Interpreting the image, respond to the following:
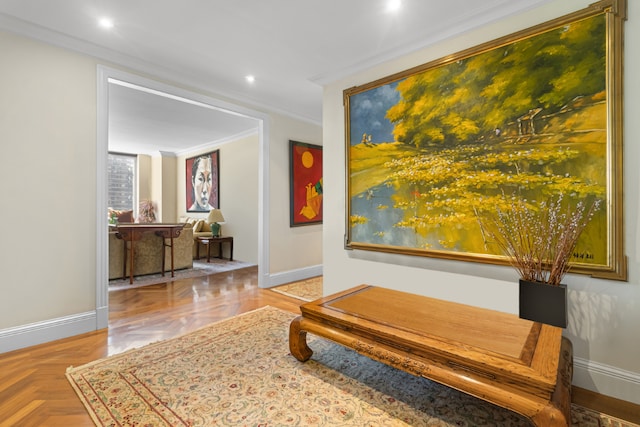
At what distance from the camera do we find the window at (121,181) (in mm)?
8031

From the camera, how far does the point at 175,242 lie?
538 cm

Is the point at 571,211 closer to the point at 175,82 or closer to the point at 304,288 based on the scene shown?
the point at 304,288

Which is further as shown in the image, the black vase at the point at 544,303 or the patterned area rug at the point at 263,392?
the black vase at the point at 544,303

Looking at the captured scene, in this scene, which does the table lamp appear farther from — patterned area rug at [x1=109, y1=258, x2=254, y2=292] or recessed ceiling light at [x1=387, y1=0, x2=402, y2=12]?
recessed ceiling light at [x1=387, y1=0, x2=402, y2=12]

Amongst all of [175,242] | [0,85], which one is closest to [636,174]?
[0,85]

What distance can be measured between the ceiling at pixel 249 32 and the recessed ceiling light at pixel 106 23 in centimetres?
4

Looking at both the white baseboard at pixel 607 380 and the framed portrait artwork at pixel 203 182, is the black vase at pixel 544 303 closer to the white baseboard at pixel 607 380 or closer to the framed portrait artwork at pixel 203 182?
the white baseboard at pixel 607 380

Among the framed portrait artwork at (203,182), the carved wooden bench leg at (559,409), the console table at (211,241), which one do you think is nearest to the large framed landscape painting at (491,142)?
the carved wooden bench leg at (559,409)

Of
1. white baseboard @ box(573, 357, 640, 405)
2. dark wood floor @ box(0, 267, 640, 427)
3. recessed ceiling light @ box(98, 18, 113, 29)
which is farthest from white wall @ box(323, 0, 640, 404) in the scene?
recessed ceiling light @ box(98, 18, 113, 29)

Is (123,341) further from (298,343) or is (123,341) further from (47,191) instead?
(298,343)

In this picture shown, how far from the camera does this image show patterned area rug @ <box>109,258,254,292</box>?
4.47 m

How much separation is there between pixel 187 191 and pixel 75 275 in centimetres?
539

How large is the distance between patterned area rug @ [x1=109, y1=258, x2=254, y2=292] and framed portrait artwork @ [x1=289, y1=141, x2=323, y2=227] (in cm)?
183

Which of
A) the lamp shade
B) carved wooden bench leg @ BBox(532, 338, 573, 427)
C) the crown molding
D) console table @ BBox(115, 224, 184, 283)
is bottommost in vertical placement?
carved wooden bench leg @ BBox(532, 338, 573, 427)
